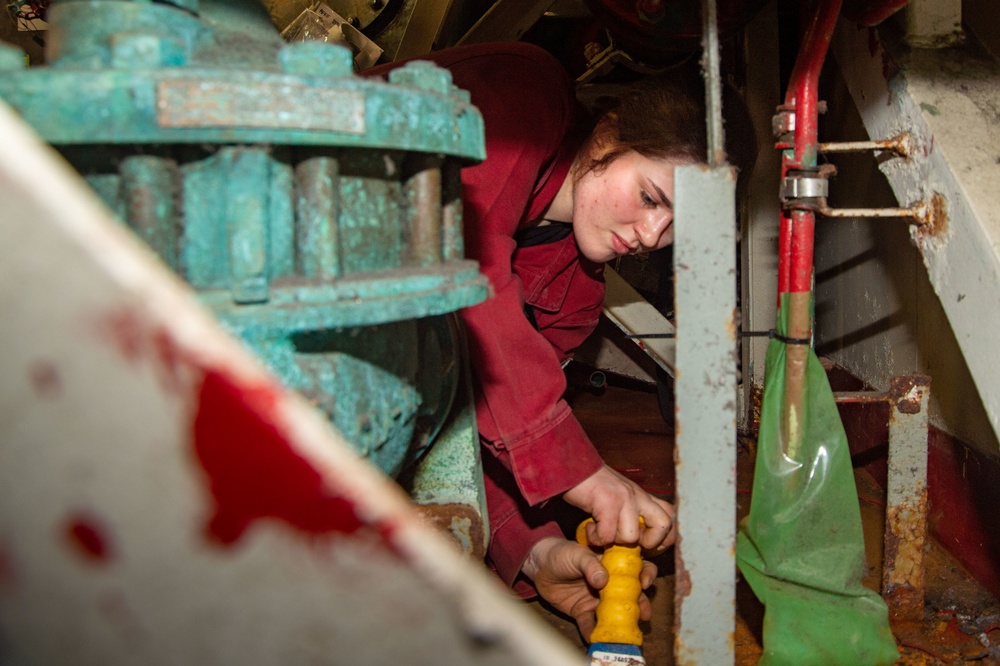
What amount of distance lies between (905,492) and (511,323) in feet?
2.58

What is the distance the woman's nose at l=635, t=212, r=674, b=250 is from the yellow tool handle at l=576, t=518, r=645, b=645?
552 millimetres

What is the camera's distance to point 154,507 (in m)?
0.29

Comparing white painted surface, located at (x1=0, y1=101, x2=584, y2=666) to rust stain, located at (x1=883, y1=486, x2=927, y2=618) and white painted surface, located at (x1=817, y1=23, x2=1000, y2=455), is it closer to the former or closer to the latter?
white painted surface, located at (x1=817, y1=23, x2=1000, y2=455)

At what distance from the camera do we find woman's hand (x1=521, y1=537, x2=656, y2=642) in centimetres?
126

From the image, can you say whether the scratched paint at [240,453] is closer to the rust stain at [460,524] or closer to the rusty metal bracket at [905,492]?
the rust stain at [460,524]

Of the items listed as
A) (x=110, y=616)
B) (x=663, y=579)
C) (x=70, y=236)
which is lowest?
(x=663, y=579)

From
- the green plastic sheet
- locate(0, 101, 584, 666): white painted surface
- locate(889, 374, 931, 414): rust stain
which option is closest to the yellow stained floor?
the green plastic sheet

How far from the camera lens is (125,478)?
28 centimetres

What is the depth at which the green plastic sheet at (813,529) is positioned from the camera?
110cm

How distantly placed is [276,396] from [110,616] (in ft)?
0.35

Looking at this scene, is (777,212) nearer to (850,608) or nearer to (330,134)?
(850,608)

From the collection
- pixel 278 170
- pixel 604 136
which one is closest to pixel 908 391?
pixel 604 136

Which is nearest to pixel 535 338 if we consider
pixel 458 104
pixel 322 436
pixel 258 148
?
pixel 458 104

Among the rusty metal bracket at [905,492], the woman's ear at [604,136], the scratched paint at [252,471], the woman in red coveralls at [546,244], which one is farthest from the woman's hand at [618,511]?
the scratched paint at [252,471]
